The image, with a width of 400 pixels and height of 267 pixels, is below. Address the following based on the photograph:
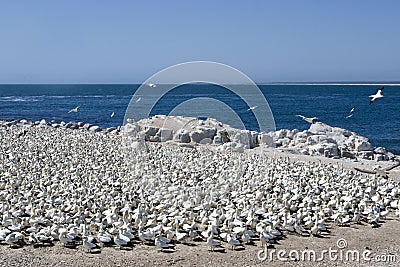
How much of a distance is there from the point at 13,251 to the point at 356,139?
867 inches

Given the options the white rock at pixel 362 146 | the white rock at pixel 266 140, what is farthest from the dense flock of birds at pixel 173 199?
the white rock at pixel 362 146

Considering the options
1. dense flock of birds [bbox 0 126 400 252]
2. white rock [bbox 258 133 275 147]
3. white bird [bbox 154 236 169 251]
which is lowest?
white bird [bbox 154 236 169 251]

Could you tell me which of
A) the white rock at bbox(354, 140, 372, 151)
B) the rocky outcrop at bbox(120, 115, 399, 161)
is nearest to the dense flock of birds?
the rocky outcrop at bbox(120, 115, 399, 161)

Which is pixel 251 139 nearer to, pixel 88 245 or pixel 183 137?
pixel 183 137

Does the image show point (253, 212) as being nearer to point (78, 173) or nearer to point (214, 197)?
point (214, 197)

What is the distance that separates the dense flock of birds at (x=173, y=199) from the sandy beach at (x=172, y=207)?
4cm

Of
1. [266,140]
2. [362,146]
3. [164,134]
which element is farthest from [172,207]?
[362,146]

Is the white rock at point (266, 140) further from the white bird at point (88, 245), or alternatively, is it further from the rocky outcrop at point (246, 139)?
the white bird at point (88, 245)

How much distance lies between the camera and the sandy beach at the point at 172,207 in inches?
406

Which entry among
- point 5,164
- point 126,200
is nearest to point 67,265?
point 126,200

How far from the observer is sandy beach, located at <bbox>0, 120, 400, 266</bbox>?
1032cm

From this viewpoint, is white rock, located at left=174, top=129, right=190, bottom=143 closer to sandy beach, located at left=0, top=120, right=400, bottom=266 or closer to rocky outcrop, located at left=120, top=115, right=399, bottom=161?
rocky outcrop, located at left=120, top=115, right=399, bottom=161

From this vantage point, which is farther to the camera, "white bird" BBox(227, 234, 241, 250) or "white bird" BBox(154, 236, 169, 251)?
"white bird" BBox(227, 234, 241, 250)

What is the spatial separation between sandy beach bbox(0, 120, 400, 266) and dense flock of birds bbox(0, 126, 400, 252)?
0.04m
